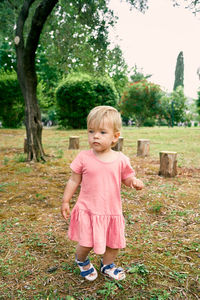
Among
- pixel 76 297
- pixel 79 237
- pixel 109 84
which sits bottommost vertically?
pixel 76 297

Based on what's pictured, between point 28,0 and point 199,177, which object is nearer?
point 199,177

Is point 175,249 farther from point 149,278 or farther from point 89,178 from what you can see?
point 89,178

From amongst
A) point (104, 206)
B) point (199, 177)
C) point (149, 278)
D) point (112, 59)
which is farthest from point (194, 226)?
point (112, 59)

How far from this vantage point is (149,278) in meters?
2.35

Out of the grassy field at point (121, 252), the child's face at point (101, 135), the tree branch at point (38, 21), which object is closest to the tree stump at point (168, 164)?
the grassy field at point (121, 252)

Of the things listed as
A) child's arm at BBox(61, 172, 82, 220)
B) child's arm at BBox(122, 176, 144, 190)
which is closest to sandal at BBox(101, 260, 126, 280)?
child's arm at BBox(61, 172, 82, 220)

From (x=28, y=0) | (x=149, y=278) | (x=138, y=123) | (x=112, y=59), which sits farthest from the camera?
(x=138, y=123)

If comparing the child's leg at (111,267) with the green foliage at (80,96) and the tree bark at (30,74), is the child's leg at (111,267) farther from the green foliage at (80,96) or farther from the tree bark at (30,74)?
the green foliage at (80,96)

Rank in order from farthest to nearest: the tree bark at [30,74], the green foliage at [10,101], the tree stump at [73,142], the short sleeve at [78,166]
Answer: the green foliage at [10,101] < the tree stump at [73,142] < the tree bark at [30,74] < the short sleeve at [78,166]

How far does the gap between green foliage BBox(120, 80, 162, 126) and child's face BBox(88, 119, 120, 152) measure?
23074mm

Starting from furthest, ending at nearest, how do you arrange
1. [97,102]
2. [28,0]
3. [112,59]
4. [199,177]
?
1. [97,102]
2. [112,59]
3. [28,0]
4. [199,177]

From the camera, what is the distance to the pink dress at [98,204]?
82.1 inches

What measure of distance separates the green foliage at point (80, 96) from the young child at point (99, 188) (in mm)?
15982

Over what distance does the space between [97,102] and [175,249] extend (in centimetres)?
1638
